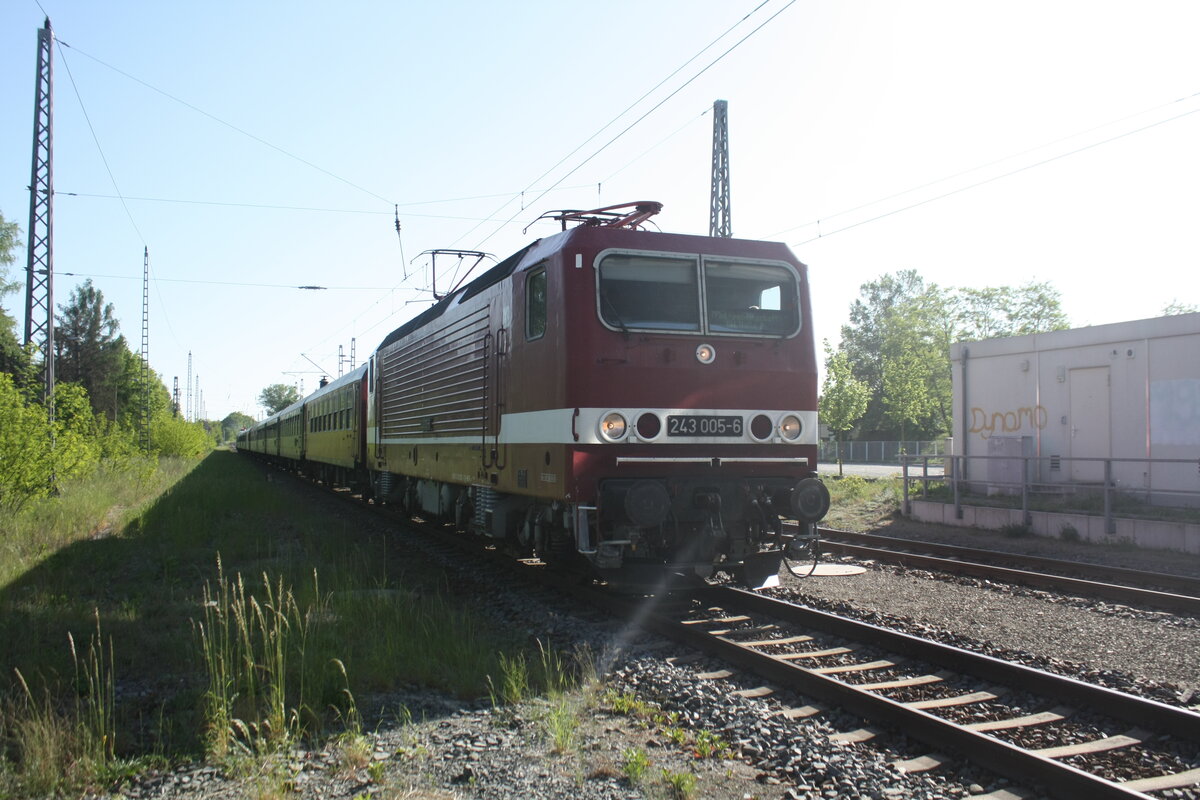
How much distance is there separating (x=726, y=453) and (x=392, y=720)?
380 cm

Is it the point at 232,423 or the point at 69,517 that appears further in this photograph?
the point at 232,423

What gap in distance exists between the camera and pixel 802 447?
7.90 m

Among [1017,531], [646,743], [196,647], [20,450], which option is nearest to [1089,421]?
[1017,531]

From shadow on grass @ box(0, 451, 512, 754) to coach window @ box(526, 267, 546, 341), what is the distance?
8.51 ft

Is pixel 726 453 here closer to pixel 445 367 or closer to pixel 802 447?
pixel 802 447

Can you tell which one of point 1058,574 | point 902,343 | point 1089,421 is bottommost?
point 1058,574

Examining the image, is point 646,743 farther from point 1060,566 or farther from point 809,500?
point 1060,566

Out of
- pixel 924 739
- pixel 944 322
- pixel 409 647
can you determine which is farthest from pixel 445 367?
pixel 944 322

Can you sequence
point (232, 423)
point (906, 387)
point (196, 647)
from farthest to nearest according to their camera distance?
point (232, 423) → point (906, 387) → point (196, 647)

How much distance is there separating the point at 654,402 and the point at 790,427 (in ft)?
4.70

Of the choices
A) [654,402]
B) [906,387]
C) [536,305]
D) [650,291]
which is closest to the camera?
[654,402]

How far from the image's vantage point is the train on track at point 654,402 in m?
7.14

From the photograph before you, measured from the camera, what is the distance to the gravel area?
3.92 m

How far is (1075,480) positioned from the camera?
15273mm
